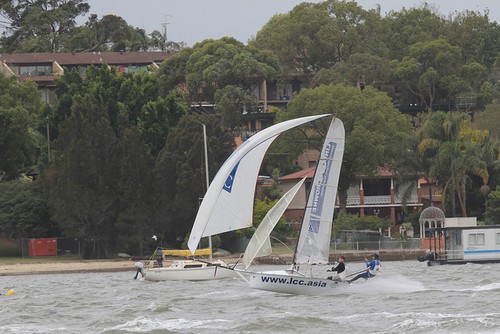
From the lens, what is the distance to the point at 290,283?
39.8 meters

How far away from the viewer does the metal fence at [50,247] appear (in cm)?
7612

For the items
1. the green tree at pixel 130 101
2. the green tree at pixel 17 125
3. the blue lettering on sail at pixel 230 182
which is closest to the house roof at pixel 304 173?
the green tree at pixel 130 101

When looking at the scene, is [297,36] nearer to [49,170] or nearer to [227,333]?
[49,170]

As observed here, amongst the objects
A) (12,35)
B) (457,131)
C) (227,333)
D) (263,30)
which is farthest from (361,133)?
(12,35)

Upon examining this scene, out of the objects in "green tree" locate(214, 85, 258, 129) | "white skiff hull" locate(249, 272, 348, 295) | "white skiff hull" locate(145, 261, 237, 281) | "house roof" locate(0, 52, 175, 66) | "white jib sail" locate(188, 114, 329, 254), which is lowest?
"white skiff hull" locate(249, 272, 348, 295)

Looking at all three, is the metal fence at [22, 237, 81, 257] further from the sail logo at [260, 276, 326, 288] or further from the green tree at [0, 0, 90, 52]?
the green tree at [0, 0, 90, 52]

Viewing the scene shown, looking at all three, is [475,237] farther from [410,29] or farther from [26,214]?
[410,29]

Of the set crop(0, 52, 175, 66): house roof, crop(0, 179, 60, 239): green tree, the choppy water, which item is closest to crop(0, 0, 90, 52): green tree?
crop(0, 52, 175, 66): house roof

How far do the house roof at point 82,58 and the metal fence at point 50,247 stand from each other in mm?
46676

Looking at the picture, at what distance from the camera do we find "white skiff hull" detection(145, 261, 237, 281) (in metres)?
54.3

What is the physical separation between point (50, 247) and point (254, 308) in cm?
4099

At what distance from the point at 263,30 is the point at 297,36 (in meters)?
10.4

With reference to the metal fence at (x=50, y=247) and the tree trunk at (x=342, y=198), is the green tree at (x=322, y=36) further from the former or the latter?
the metal fence at (x=50, y=247)

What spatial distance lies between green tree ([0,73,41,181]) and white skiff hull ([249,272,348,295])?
153 feet
